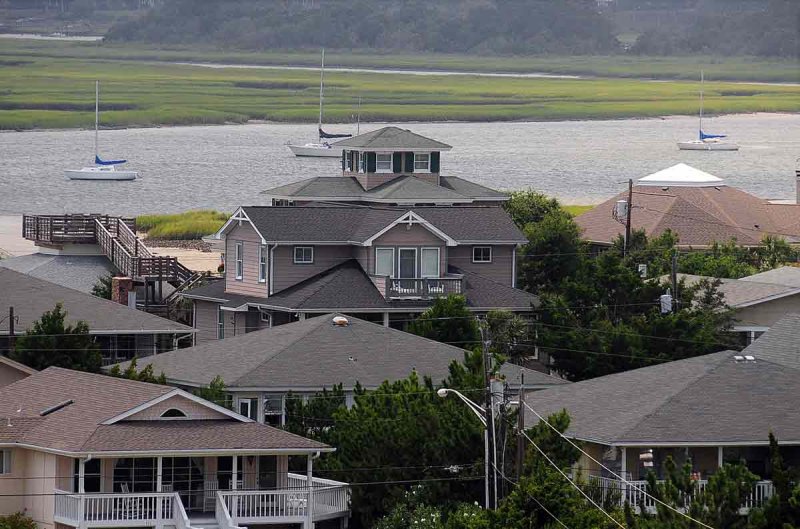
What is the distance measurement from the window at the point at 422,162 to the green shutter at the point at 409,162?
0.16m

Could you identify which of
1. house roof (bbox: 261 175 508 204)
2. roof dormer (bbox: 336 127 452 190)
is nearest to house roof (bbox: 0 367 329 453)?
house roof (bbox: 261 175 508 204)

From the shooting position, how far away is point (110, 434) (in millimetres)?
36344

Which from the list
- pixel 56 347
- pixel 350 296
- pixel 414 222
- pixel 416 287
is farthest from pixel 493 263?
pixel 56 347

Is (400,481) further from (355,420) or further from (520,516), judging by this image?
(520,516)

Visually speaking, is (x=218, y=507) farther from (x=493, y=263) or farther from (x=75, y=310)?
(x=493, y=263)

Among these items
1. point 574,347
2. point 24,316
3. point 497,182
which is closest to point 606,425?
point 574,347

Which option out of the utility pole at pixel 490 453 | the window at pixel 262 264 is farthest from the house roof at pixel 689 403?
the window at pixel 262 264

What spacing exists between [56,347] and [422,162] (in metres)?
26.9

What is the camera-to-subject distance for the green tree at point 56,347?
1822 inches

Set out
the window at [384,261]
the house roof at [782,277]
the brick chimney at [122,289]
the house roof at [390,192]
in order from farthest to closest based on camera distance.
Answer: the house roof at [390,192]
the brick chimney at [122,289]
the window at [384,261]
the house roof at [782,277]

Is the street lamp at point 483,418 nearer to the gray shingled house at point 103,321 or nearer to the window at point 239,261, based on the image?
the gray shingled house at point 103,321

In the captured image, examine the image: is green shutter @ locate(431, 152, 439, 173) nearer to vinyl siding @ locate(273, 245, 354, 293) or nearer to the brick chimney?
the brick chimney

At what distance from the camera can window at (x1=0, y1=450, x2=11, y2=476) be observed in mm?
37406

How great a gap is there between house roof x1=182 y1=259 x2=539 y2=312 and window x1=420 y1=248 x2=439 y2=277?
2.76 ft
